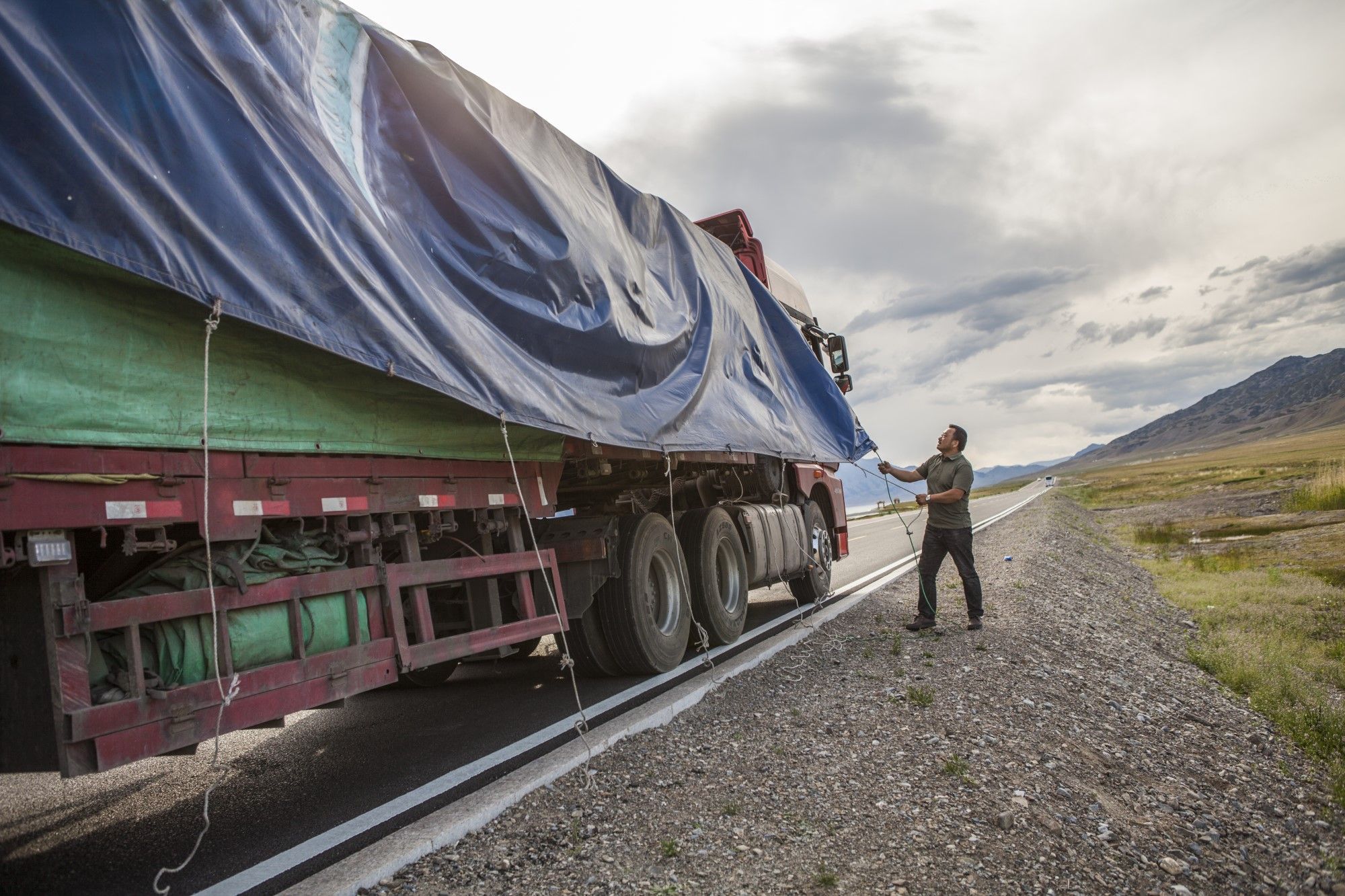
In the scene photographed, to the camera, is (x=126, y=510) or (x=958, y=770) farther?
(x=958, y=770)

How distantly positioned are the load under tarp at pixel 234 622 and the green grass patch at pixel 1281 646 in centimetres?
574

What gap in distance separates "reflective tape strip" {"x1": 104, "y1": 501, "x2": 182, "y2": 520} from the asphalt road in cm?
139

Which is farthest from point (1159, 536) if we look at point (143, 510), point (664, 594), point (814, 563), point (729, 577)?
point (143, 510)

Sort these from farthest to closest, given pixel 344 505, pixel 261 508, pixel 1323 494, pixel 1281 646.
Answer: pixel 1323 494
pixel 1281 646
pixel 344 505
pixel 261 508

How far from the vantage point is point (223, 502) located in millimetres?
3414

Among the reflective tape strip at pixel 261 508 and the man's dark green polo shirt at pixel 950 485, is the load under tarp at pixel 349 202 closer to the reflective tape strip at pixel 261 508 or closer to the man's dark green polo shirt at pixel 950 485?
the reflective tape strip at pixel 261 508

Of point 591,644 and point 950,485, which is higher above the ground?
point 950,485

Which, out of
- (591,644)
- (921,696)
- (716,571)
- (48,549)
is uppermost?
(48,549)

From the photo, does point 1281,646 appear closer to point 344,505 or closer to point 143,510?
point 344,505

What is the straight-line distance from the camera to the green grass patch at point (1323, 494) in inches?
993

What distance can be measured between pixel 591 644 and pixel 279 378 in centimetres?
343

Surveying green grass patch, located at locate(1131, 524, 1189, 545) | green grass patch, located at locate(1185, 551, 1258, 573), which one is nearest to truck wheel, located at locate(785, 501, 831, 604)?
green grass patch, located at locate(1185, 551, 1258, 573)

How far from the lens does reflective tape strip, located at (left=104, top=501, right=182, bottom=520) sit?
304 cm

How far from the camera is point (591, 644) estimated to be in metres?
6.39
